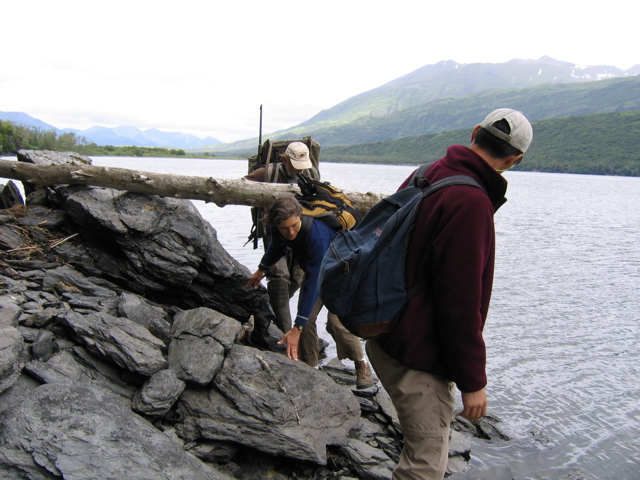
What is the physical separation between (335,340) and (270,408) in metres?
1.92

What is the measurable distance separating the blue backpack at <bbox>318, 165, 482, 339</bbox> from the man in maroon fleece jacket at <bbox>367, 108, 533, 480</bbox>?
0.06 m

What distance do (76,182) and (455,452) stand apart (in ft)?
24.6

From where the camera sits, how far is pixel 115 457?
4.00 metres

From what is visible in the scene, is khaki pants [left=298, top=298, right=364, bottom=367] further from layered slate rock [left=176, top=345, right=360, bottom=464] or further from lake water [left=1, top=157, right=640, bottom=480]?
lake water [left=1, top=157, right=640, bottom=480]

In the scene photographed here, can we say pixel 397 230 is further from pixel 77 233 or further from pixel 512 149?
pixel 77 233

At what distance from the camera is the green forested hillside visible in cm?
13375

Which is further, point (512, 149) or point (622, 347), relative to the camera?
point (622, 347)

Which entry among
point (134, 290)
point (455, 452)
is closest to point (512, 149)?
point (455, 452)

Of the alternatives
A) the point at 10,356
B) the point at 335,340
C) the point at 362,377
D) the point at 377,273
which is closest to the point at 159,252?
the point at 335,340

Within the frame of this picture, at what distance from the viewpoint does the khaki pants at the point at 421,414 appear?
317 cm

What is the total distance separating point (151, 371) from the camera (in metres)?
5.46

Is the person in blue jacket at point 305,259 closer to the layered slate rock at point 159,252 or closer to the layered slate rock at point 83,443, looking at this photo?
the layered slate rock at point 159,252

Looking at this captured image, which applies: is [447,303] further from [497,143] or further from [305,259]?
[305,259]

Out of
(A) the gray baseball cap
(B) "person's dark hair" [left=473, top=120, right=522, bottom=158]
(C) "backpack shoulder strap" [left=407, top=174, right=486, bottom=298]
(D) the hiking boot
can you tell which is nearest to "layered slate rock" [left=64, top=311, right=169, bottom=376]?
(D) the hiking boot
